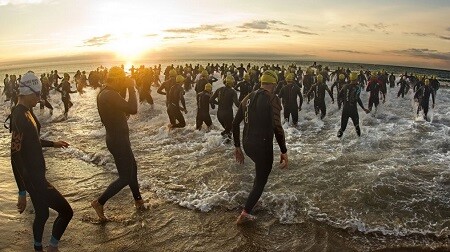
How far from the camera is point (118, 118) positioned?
15.5 feet

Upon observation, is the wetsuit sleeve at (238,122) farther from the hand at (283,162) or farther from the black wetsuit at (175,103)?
the black wetsuit at (175,103)

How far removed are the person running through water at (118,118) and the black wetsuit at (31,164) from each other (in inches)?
39.9

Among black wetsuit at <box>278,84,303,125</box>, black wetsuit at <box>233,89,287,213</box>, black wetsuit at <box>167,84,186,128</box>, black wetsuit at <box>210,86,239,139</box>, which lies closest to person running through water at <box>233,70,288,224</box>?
black wetsuit at <box>233,89,287,213</box>

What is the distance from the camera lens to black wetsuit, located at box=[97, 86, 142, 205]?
180 inches

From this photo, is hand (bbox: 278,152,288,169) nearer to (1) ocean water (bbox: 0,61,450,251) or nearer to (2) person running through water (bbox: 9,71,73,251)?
(1) ocean water (bbox: 0,61,450,251)

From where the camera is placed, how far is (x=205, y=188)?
6.30 m

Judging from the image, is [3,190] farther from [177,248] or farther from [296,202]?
[296,202]

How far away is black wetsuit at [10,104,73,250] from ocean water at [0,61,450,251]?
81 centimetres

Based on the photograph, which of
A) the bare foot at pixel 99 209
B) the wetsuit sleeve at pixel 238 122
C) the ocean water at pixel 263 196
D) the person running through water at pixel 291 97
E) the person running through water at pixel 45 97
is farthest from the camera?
the person running through water at pixel 45 97

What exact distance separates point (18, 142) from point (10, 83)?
24242 mm

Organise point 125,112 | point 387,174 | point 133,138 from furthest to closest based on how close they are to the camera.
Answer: point 133,138 < point 387,174 < point 125,112

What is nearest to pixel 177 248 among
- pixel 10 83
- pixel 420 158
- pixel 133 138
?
pixel 420 158

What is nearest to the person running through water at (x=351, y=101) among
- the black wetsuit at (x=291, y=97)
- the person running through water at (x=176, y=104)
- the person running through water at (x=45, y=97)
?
the black wetsuit at (x=291, y=97)

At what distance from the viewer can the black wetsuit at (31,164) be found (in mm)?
3570
